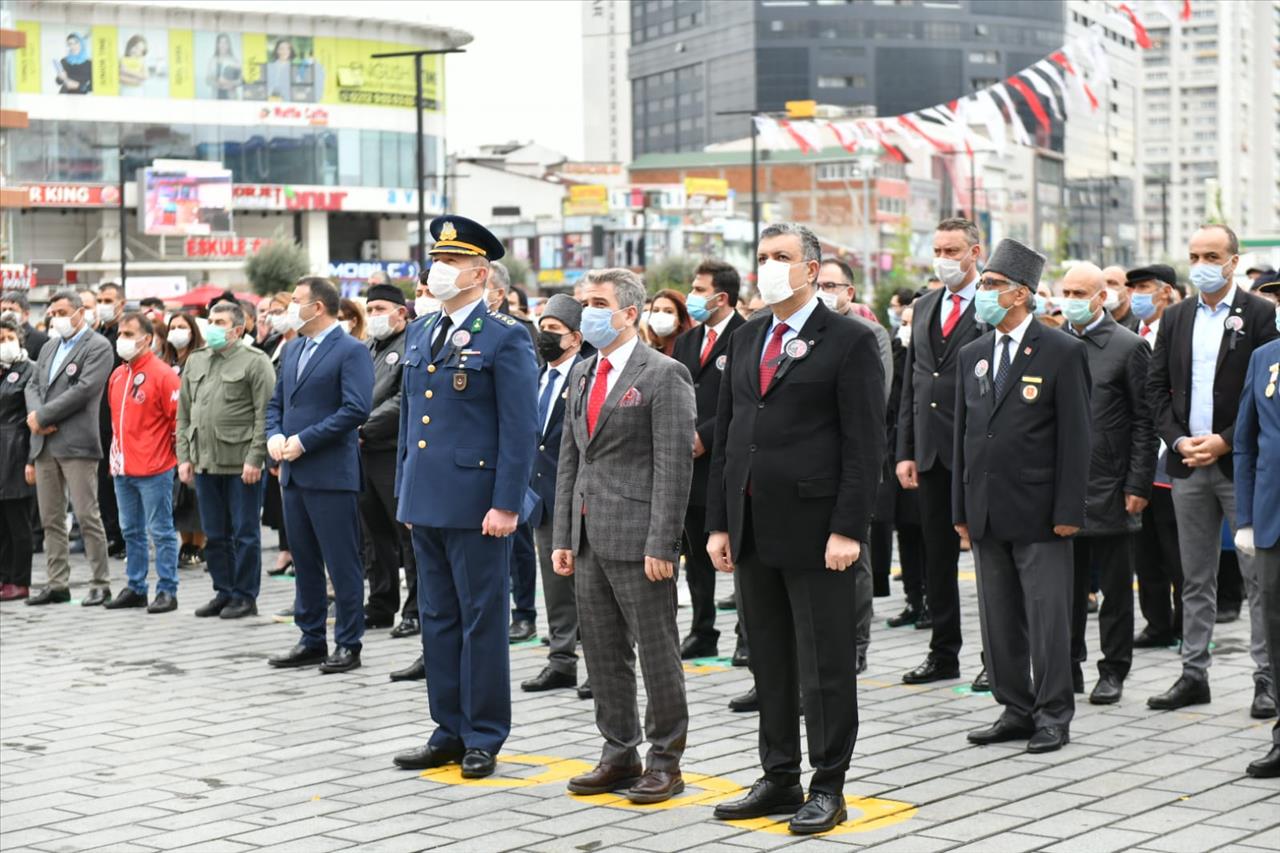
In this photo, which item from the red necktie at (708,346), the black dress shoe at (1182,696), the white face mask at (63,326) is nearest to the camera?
the black dress shoe at (1182,696)

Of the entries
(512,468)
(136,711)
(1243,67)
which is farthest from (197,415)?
(1243,67)

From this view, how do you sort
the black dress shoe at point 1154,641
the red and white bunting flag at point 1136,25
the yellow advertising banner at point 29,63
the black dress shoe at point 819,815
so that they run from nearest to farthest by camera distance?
the black dress shoe at point 819,815 → the black dress shoe at point 1154,641 → the red and white bunting flag at point 1136,25 → the yellow advertising banner at point 29,63

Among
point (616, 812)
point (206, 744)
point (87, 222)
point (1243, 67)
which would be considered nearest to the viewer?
point (616, 812)

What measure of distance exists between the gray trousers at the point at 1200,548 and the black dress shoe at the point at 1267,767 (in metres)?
1.52

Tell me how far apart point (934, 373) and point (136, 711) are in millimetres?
4572

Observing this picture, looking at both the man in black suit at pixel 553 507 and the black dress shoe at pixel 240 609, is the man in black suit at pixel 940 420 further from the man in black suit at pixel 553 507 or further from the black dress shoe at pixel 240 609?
the black dress shoe at pixel 240 609

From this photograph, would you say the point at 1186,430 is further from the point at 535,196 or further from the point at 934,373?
the point at 535,196

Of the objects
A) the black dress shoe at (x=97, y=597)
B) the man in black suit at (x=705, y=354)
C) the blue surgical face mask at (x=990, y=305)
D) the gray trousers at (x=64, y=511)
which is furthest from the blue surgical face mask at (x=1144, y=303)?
the black dress shoe at (x=97, y=597)

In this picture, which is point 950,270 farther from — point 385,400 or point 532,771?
point 385,400

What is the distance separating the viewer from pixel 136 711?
9688 millimetres

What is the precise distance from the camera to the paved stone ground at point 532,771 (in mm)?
6746

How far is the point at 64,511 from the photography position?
45.5ft

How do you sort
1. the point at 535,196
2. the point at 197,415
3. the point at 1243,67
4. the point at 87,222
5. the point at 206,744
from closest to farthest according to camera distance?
the point at 206,744 → the point at 197,415 → the point at 87,222 → the point at 535,196 → the point at 1243,67

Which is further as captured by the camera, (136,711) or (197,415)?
(197,415)
